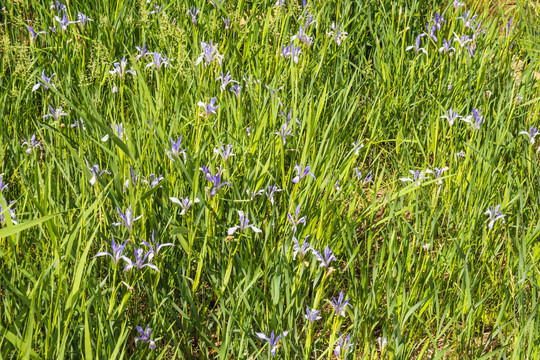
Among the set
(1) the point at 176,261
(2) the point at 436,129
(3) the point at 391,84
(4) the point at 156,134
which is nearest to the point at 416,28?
(3) the point at 391,84

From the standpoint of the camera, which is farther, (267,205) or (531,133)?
(531,133)

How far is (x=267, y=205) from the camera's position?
7.09 ft

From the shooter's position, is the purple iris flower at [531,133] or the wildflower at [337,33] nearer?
the purple iris flower at [531,133]

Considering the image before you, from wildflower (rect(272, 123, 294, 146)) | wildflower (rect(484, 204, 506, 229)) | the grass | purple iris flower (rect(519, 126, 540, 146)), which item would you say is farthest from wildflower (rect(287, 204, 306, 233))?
purple iris flower (rect(519, 126, 540, 146))

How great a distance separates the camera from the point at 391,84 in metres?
3.07

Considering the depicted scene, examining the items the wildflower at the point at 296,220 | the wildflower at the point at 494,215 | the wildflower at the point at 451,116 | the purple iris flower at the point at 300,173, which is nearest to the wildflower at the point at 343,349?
the wildflower at the point at 296,220

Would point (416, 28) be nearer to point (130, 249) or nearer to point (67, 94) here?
point (67, 94)

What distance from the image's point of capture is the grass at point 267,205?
166 centimetres

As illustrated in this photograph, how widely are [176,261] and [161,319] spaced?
1.12 ft

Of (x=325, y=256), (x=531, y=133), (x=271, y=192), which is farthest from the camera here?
(x=531, y=133)

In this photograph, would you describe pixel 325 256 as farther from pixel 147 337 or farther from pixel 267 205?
pixel 147 337

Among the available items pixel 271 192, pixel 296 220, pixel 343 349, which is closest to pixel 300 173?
pixel 271 192

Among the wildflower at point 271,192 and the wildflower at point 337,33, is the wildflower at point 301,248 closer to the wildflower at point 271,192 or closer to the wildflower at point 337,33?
the wildflower at point 271,192

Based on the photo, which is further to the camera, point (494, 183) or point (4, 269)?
point (494, 183)
